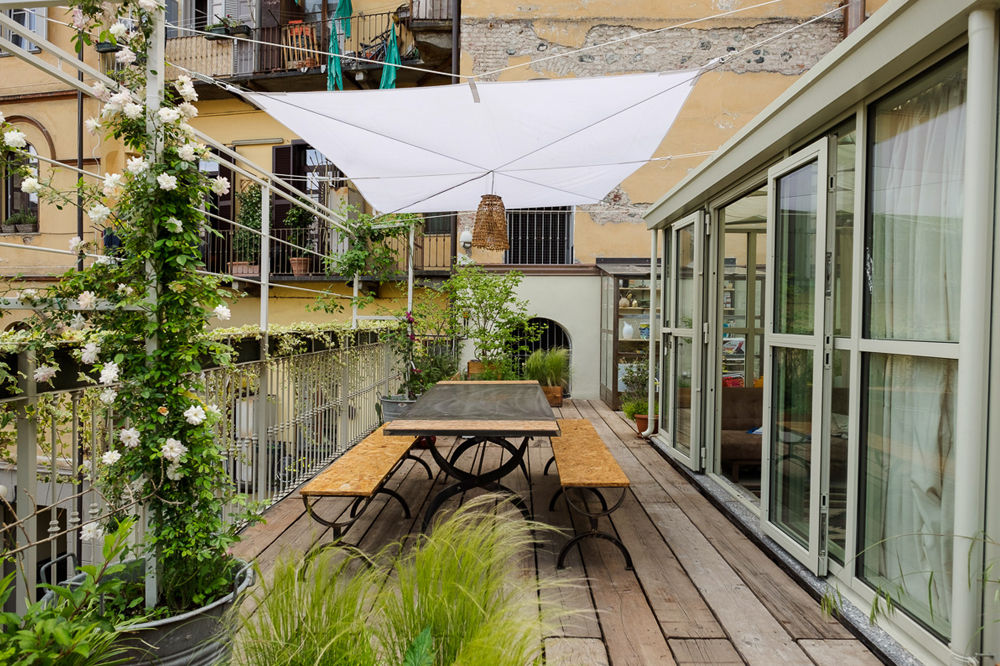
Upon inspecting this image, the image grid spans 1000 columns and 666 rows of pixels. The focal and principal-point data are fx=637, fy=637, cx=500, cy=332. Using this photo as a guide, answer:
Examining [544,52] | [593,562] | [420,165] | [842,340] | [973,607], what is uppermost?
[544,52]

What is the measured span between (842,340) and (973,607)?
3.98 ft

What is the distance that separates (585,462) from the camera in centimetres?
359

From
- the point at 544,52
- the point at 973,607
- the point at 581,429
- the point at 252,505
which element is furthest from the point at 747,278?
the point at 544,52

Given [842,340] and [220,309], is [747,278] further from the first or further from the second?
[220,309]

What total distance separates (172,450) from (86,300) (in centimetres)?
54

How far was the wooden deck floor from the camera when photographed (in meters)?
2.40

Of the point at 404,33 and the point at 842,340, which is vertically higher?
the point at 404,33

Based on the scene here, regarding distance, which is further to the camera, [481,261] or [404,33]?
[404,33]

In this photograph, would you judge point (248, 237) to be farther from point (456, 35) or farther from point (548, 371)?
point (548, 371)

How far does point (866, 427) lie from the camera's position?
2.68 m

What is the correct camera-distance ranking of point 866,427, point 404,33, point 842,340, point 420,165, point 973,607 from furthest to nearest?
1. point 404,33
2. point 420,165
3. point 842,340
4. point 866,427
5. point 973,607

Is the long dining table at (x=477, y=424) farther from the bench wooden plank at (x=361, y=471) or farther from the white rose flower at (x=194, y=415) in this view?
the white rose flower at (x=194, y=415)

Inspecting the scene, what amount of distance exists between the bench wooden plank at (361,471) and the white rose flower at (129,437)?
1.02m

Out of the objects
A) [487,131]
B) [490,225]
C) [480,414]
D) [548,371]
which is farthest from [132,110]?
[548,371]
